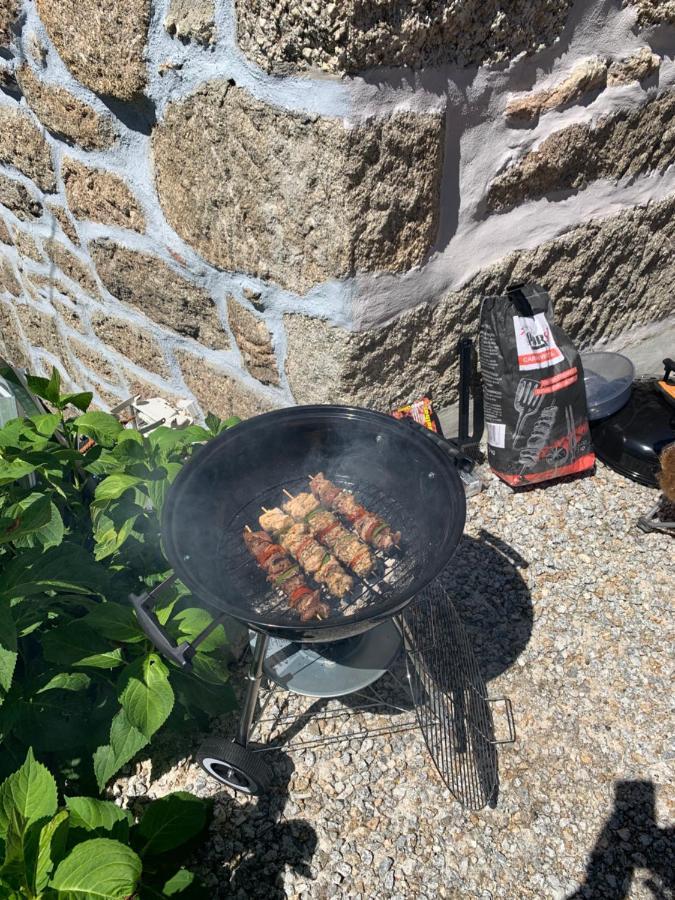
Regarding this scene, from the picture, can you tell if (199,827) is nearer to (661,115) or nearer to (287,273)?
(287,273)

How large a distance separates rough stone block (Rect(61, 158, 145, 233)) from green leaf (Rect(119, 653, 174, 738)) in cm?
194

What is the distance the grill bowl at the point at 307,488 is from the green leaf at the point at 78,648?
41 cm

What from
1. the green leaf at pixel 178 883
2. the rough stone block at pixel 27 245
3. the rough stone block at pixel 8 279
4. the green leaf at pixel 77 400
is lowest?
the green leaf at pixel 178 883

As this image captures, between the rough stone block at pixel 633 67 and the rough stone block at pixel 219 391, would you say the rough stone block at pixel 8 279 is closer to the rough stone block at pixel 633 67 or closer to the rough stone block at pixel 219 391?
the rough stone block at pixel 219 391

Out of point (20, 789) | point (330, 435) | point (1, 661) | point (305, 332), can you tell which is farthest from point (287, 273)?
point (20, 789)

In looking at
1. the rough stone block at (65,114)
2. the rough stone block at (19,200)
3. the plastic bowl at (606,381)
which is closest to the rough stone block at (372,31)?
the rough stone block at (65,114)

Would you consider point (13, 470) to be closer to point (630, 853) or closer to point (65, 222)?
point (65, 222)

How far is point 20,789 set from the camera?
5.21ft

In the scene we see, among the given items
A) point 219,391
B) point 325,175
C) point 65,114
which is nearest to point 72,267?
point 65,114

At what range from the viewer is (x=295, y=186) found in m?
2.19

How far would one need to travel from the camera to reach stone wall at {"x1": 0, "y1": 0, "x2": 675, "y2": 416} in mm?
2053

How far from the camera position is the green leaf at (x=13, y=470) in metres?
2.04

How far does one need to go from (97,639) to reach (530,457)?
2232 mm

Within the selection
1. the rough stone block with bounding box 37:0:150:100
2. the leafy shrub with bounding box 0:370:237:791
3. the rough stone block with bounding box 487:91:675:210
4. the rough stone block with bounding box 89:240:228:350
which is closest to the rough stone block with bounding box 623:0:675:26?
the rough stone block with bounding box 487:91:675:210
